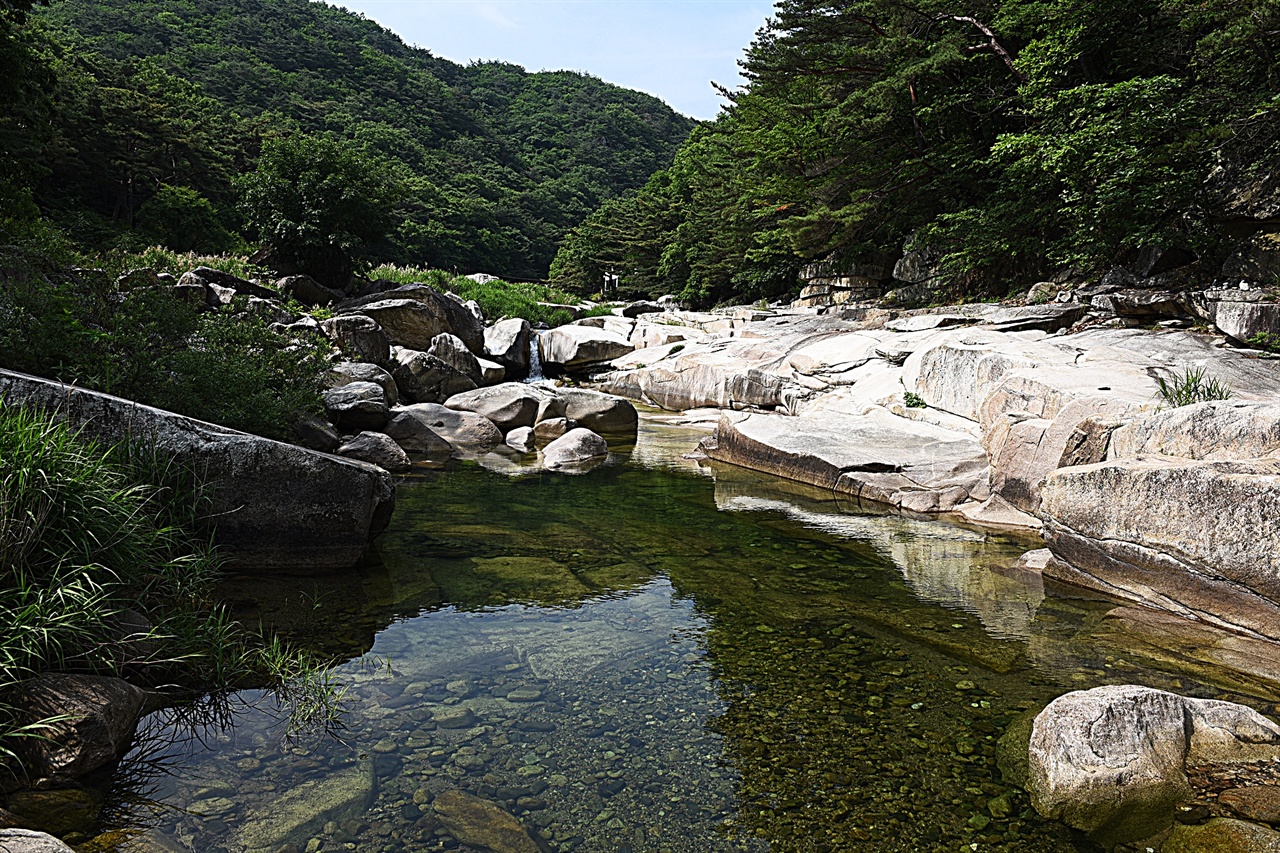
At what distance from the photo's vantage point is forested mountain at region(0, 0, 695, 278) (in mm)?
31859

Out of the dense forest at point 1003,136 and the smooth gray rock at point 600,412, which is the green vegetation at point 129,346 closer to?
the smooth gray rock at point 600,412

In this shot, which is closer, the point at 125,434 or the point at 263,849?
the point at 263,849

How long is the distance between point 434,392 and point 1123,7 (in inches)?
Answer: 673

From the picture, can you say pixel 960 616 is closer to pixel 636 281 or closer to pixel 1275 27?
pixel 1275 27

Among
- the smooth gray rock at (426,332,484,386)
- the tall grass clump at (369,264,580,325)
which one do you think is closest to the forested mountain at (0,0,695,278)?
the tall grass clump at (369,264,580,325)

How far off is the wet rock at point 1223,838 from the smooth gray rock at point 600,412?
1277 cm

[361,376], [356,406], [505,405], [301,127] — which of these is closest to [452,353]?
[505,405]

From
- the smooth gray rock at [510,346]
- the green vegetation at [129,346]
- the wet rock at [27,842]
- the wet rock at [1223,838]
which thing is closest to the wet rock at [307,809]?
the wet rock at [27,842]

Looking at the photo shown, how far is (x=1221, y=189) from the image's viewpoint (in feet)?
42.8

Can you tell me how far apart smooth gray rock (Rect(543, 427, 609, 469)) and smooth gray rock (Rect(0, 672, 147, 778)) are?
893 centimetres

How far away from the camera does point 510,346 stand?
904 inches

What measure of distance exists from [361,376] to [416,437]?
5.98ft

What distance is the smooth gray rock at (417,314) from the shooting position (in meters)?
19.0

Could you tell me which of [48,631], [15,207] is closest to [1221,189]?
[48,631]
